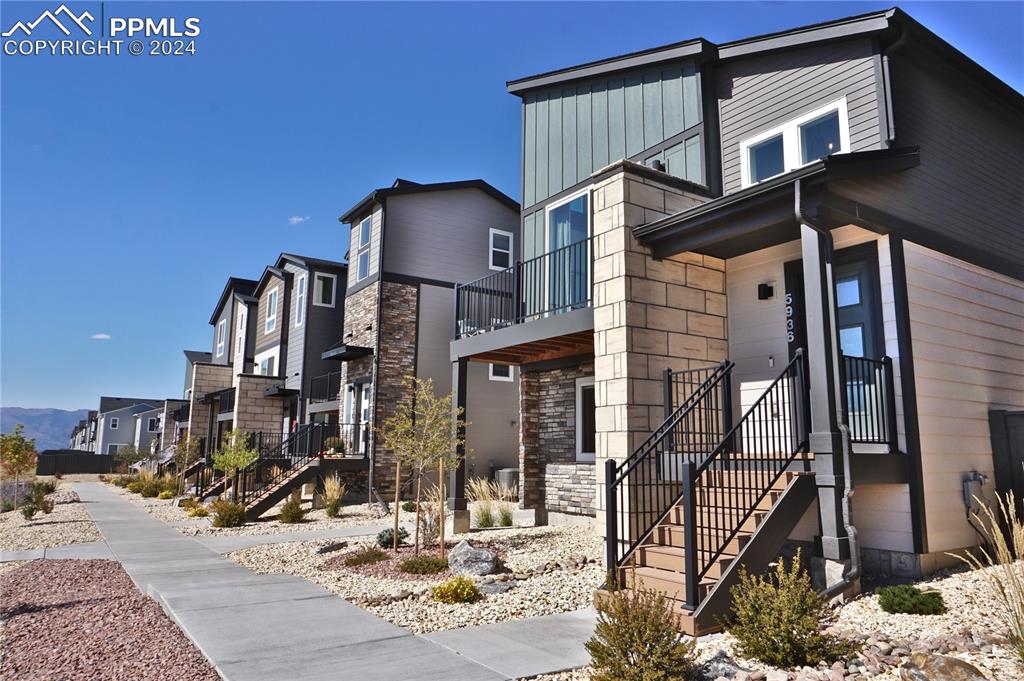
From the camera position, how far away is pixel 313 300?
2427 centimetres

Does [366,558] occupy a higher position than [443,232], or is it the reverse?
[443,232]

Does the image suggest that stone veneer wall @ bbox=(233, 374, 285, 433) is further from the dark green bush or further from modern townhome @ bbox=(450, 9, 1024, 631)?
the dark green bush

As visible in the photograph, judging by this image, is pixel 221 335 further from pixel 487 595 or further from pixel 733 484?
pixel 733 484

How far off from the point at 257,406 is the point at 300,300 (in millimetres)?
4288

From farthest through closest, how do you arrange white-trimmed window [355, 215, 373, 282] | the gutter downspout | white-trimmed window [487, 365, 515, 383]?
white-trimmed window [355, 215, 373, 282]
white-trimmed window [487, 365, 515, 383]
the gutter downspout

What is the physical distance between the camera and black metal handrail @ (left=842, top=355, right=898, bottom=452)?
7.65 m

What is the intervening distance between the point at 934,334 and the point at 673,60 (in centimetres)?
693

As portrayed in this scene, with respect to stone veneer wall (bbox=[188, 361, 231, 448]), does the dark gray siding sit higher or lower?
higher

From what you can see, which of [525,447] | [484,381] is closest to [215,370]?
[484,381]

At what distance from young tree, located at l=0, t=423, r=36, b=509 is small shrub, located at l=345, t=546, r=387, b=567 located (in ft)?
41.7

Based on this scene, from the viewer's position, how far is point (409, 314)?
19828 mm

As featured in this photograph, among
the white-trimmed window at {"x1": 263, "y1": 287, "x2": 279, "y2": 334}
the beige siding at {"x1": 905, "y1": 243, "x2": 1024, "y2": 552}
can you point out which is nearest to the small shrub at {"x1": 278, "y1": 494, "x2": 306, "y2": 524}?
the beige siding at {"x1": 905, "y1": 243, "x2": 1024, "y2": 552}

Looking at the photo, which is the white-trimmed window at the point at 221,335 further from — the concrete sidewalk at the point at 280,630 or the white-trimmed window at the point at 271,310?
the concrete sidewalk at the point at 280,630

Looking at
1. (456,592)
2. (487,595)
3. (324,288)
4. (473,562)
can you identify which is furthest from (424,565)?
(324,288)
